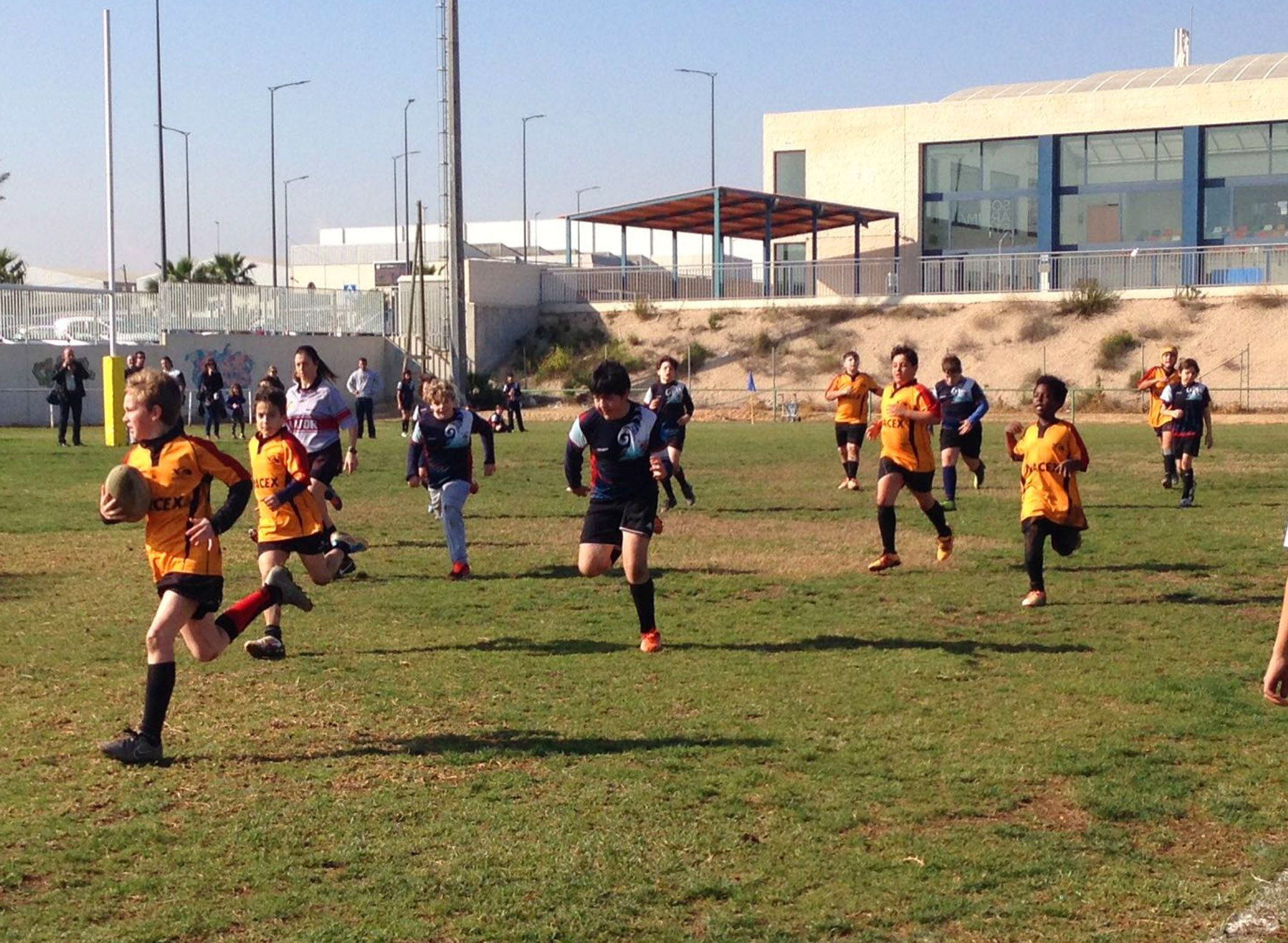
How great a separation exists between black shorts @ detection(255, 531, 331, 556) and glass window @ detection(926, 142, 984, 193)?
186 feet

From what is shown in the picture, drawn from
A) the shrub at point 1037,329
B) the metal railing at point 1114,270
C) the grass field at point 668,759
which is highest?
A: the metal railing at point 1114,270

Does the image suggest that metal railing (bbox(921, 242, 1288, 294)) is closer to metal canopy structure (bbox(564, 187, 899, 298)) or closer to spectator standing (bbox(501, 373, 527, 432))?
metal canopy structure (bbox(564, 187, 899, 298))

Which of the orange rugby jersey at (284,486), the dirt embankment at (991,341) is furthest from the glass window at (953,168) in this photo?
the orange rugby jersey at (284,486)

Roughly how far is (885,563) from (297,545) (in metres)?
5.67

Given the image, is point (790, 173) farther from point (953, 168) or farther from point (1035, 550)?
point (1035, 550)

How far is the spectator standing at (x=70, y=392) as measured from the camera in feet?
95.3

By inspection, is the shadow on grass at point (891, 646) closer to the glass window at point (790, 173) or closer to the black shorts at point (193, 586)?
the black shorts at point (193, 586)

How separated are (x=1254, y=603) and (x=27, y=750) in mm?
8700

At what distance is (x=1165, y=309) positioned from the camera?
49562 millimetres

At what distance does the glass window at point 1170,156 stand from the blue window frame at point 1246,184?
0.95 metres

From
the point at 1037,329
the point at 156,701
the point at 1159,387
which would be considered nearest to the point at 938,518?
the point at 1159,387

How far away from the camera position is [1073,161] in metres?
60.2

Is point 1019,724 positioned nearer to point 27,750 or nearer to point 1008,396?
point 27,750

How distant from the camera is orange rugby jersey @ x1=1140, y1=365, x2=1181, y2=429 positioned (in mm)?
19453
